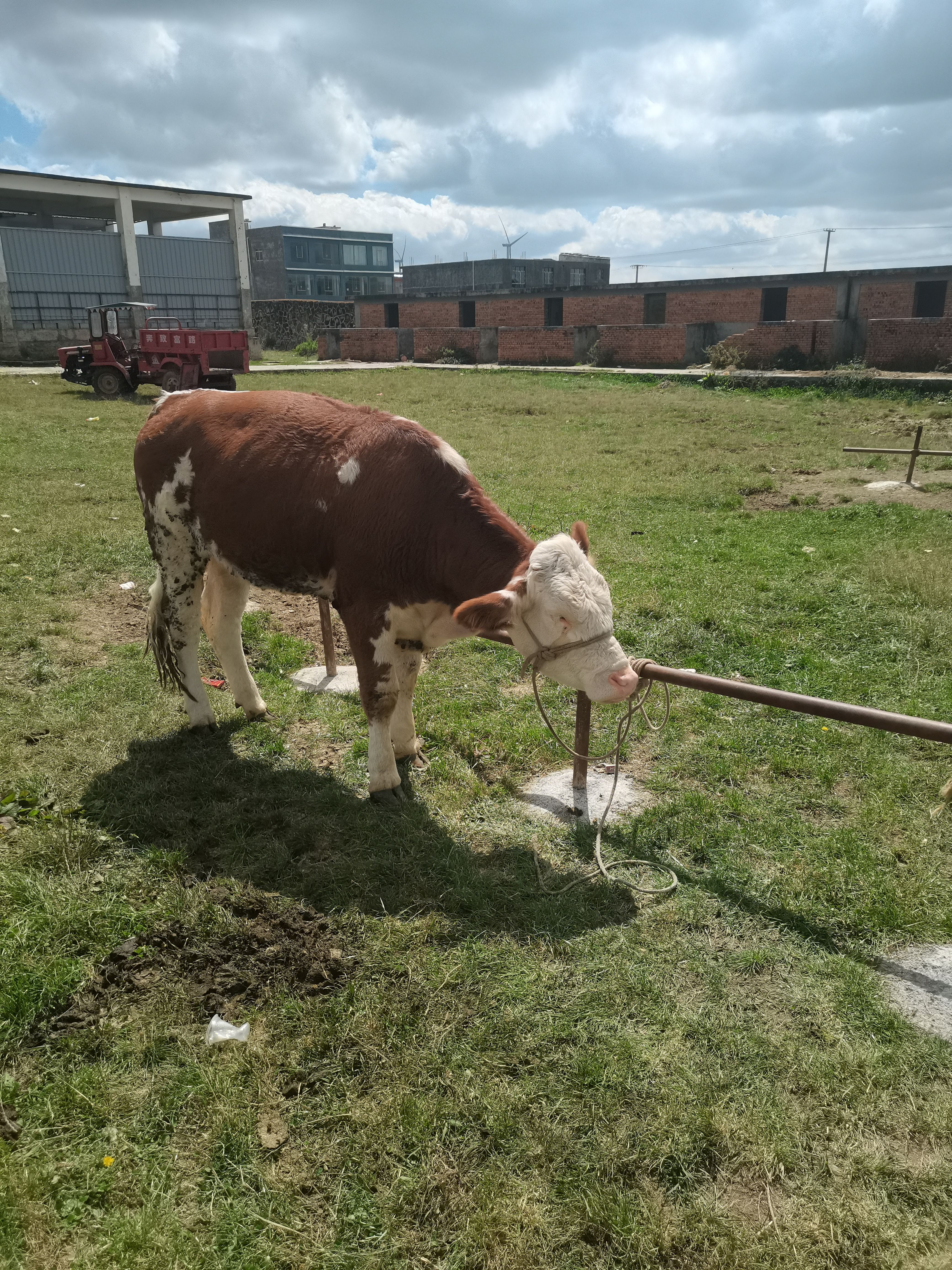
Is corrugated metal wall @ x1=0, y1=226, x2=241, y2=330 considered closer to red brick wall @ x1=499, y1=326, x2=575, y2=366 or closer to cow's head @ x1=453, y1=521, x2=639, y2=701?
red brick wall @ x1=499, y1=326, x2=575, y2=366

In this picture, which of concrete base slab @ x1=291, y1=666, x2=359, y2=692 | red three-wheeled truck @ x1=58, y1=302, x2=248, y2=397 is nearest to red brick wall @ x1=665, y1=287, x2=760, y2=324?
red three-wheeled truck @ x1=58, y1=302, x2=248, y2=397

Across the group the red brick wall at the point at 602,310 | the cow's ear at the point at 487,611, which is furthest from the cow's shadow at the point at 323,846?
the red brick wall at the point at 602,310

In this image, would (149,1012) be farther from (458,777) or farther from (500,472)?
(500,472)

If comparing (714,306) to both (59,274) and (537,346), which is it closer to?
(537,346)

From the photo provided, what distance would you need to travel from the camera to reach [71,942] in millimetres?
3285

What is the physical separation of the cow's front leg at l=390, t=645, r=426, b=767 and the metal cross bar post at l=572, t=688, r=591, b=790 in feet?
2.84

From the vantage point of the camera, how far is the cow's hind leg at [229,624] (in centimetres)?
512

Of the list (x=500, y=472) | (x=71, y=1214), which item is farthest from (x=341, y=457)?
(x=500, y=472)

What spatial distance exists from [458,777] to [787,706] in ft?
6.11

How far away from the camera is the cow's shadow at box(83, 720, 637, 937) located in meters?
3.61

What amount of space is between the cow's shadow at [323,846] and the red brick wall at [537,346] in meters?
33.7

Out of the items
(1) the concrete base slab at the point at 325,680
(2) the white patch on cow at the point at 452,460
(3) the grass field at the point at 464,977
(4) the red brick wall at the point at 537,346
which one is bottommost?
(3) the grass field at the point at 464,977

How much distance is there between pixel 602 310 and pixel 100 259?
845 inches

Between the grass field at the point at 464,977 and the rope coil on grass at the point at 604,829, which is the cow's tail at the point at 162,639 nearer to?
the grass field at the point at 464,977
